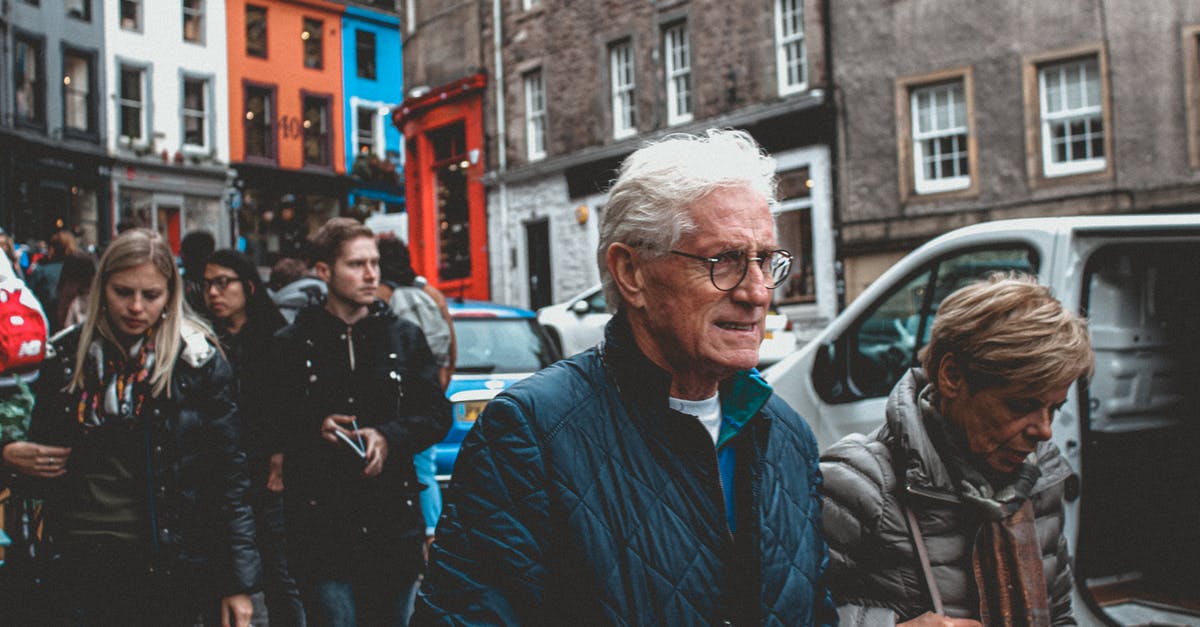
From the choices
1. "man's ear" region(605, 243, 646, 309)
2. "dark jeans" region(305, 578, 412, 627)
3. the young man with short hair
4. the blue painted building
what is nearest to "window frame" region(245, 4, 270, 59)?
the blue painted building

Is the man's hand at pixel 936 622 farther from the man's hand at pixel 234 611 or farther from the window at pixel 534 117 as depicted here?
the window at pixel 534 117

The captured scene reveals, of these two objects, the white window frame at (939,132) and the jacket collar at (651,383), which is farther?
the white window frame at (939,132)

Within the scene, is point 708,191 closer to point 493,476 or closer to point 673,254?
point 673,254

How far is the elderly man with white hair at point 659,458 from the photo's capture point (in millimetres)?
1780

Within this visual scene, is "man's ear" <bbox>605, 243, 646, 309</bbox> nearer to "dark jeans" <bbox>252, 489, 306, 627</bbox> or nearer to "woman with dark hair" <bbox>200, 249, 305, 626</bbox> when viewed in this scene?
"woman with dark hair" <bbox>200, 249, 305, 626</bbox>

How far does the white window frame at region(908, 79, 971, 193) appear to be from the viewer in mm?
19297

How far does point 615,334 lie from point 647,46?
75.8ft

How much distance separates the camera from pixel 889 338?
5.62 metres

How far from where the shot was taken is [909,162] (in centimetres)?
1984

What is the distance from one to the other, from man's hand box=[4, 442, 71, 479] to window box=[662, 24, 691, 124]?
21.1 meters

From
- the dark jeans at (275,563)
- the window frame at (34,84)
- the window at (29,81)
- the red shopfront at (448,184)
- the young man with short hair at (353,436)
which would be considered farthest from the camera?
the red shopfront at (448,184)

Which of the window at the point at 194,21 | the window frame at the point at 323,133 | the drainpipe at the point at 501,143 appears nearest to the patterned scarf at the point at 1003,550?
the window at the point at 194,21

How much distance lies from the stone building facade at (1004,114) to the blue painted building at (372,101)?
67.3ft

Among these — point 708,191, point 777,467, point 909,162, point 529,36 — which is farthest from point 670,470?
point 529,36
